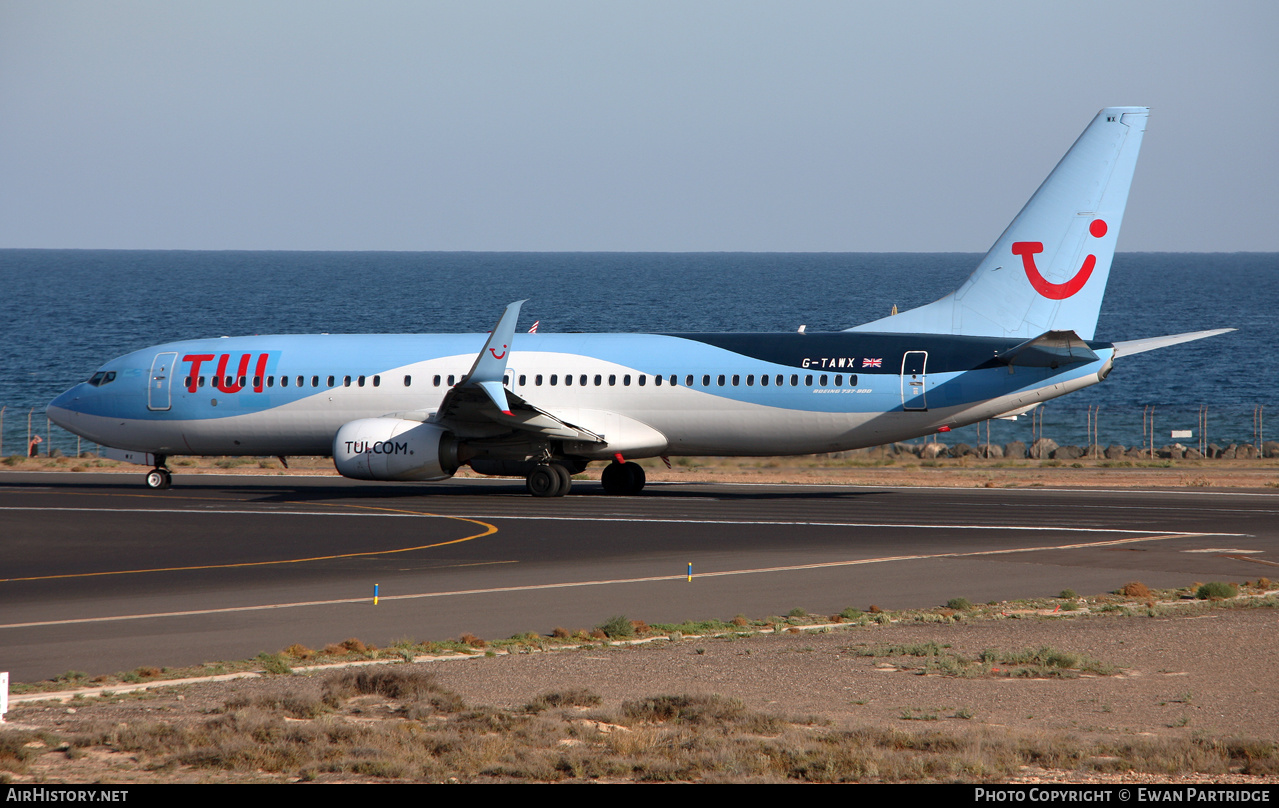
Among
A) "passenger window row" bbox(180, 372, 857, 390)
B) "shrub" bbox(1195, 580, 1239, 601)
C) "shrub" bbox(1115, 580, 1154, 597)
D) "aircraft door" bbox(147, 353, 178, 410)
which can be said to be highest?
"passenger window row" bbox(180, 372, 857, 390)

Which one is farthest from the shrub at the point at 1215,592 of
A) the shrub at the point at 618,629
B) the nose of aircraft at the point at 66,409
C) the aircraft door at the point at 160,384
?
the nose of aircraft at the point at 66,409

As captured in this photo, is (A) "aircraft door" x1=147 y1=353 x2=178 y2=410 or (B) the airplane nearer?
(B) the airplane

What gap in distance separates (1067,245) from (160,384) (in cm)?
2392

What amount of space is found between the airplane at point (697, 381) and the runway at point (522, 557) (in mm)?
1460

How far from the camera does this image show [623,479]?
3534 cm

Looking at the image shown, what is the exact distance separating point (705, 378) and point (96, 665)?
817 inches

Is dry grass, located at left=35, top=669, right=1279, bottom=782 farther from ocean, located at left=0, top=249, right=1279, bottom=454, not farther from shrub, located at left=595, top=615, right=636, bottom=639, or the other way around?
ocean, located at left=0, top=249, right=1279, bottom=454

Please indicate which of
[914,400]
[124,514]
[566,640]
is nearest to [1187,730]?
[566,640]

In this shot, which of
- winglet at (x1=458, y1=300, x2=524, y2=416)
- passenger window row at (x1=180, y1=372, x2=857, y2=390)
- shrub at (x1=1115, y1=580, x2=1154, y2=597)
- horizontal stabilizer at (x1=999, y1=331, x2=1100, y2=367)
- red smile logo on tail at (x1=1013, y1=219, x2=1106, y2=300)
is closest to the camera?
shrub at (x1=1115, y1=580, x2=1154, y2=597)

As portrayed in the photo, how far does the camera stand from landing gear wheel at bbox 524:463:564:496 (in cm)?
3412

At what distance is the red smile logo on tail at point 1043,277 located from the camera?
32.6 meters

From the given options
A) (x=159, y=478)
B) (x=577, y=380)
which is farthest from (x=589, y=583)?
(x=159, y=478)

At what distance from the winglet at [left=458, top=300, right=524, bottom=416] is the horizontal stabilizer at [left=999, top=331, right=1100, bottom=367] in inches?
453

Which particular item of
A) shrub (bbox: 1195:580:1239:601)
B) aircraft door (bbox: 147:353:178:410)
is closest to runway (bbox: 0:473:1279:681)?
shrub (bbox: 1195:580:1239:601)
